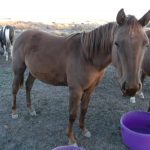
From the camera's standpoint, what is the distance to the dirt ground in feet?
11.5

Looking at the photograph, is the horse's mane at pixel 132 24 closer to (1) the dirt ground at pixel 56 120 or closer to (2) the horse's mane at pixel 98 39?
(2) the horse's mane at pixel 98 39

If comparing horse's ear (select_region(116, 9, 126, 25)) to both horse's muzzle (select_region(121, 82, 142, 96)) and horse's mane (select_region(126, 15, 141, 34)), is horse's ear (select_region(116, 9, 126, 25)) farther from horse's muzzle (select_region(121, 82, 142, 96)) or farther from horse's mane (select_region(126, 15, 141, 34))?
horse's muzzle (select_region(121, 82, 142, 96))

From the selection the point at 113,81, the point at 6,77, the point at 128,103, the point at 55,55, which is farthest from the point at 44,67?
the point at 6,77

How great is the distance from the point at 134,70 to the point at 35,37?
208cm

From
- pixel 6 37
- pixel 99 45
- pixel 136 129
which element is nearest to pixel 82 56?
pixel 99 45

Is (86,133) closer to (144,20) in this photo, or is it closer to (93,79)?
(93,79)

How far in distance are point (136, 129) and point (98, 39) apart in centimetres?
155

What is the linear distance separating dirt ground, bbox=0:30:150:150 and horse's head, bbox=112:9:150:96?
59.0 inches

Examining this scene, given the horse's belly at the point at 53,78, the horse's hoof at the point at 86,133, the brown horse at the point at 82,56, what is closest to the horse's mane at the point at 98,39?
the brown horse at the point at 82,56

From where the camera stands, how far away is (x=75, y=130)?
3.83 m

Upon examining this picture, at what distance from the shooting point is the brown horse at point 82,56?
2.22 m

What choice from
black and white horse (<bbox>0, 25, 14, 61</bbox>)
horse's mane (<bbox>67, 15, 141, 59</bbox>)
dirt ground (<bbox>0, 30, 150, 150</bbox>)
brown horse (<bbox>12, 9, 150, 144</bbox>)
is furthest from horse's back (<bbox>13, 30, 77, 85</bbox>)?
black and white horse (<bbox>0, 25, 14, 61</bbox>)

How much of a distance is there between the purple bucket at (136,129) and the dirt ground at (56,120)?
10.0 inches

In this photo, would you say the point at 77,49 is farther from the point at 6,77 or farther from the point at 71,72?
the point at 6,77
